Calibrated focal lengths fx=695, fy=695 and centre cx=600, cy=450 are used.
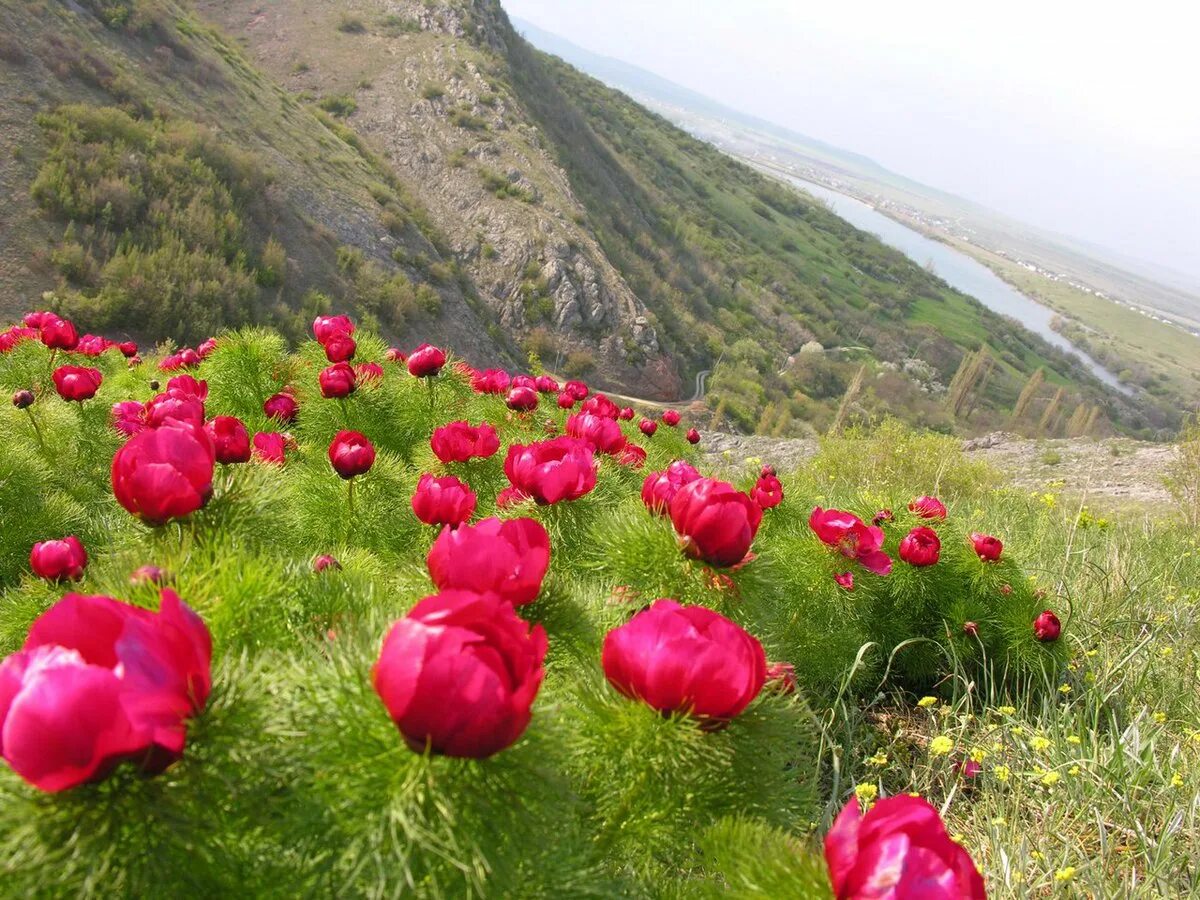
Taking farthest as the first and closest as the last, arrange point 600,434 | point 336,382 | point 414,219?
point 414,219 → point 336,382 → point 600,434

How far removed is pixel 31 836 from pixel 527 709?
1.68ft

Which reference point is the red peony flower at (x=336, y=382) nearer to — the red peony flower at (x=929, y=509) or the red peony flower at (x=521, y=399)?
the red peony flower at (x=521, y=399)

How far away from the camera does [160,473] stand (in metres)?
1.40

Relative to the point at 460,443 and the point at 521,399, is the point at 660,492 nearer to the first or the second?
the point at 460,443

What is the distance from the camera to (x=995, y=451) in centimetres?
1980

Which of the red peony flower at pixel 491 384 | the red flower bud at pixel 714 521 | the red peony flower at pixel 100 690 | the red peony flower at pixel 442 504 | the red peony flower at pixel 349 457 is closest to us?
the red peony flower at pixel 100 690

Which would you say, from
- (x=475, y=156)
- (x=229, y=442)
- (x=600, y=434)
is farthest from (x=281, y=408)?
(x=475, y=156)

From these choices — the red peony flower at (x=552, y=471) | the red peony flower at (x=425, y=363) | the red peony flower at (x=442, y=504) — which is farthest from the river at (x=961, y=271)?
the red peony flower at (x=442, y=504)

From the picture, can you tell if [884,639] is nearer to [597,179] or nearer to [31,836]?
[31,836]

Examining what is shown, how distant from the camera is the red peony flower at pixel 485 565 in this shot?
1176mm

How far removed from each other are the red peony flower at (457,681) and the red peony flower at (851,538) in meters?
2.11

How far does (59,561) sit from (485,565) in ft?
4.39

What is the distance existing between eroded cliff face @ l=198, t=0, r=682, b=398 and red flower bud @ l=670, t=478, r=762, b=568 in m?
27.3

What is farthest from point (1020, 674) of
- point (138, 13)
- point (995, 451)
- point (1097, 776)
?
point (138, 13)
